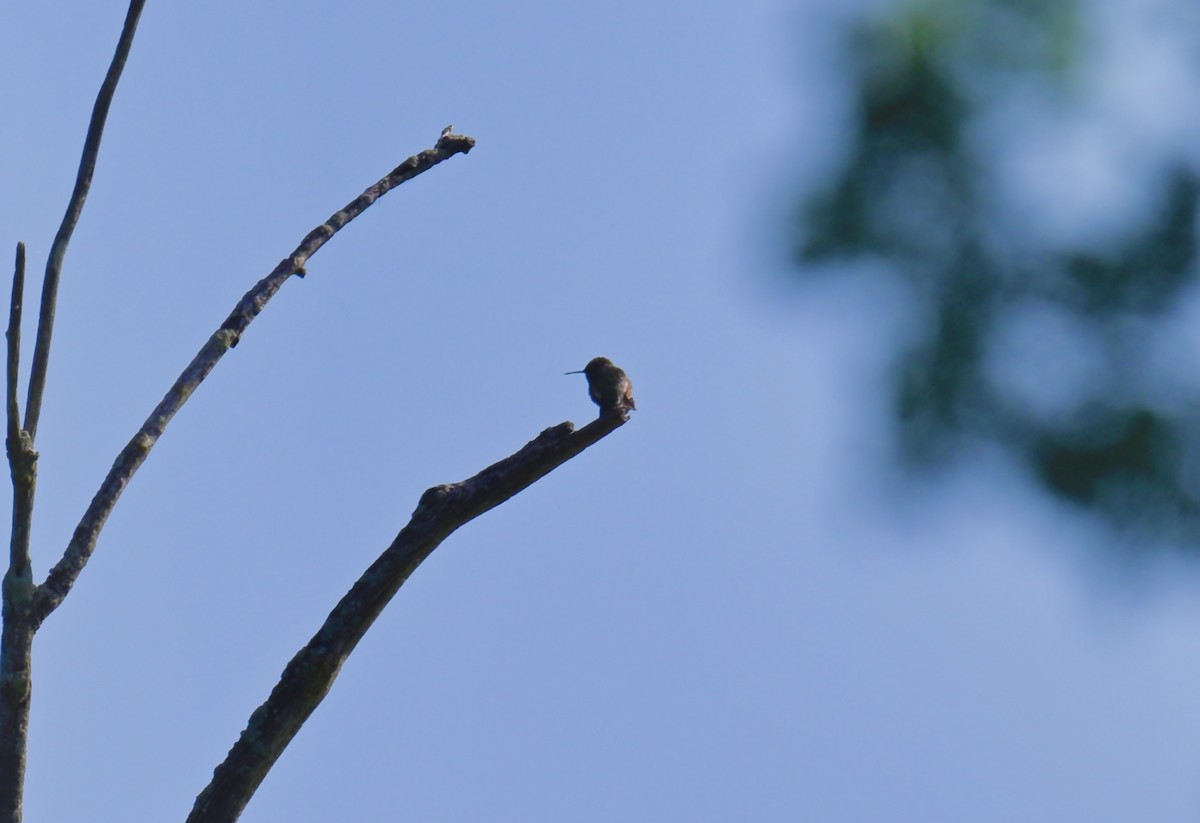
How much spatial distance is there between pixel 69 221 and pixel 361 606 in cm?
144

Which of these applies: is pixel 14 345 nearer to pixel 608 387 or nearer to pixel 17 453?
pixel 17 453

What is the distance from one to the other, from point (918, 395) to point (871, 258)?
0.30m

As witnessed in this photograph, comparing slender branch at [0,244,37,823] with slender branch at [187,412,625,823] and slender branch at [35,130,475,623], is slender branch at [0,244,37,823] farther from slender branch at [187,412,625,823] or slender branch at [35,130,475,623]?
slender branch at [187,412,625,823]

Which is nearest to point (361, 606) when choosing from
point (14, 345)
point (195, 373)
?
point (195, 373)

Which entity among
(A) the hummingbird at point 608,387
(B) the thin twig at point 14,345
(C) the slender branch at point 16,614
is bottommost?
(C) the slender branch at point 16,614

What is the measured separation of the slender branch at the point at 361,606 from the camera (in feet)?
13.5

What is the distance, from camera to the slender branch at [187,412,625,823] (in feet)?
13.5

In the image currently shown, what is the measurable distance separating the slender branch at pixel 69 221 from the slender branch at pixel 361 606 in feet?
3.48

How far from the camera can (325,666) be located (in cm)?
420

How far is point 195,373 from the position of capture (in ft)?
14.5

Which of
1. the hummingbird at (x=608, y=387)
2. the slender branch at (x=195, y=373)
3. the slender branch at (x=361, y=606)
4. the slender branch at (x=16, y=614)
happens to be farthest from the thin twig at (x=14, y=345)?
the hummingbird at (x=608, y=387)

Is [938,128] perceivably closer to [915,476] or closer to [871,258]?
[871,258]

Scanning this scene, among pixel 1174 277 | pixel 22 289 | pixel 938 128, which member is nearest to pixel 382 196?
pixel 22 289

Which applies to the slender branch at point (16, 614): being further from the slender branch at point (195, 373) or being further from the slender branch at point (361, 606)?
the slender branch at point (361, 606)
